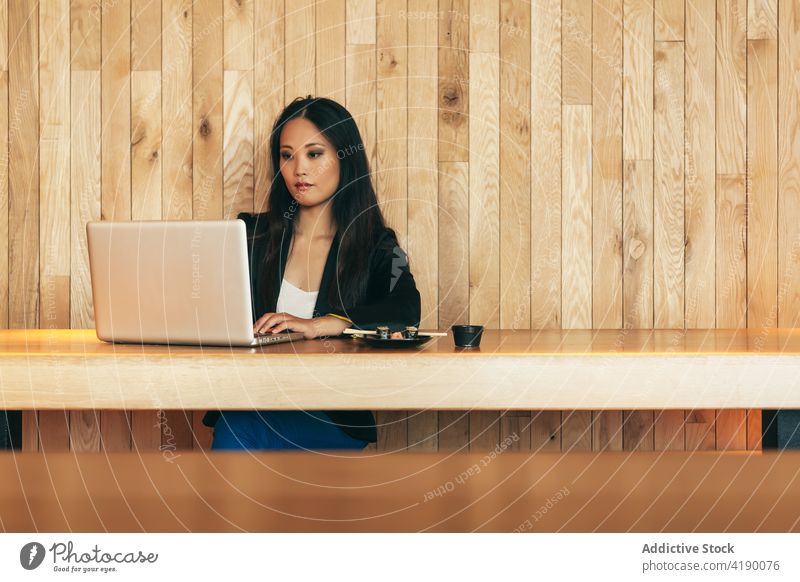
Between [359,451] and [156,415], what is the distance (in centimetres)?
87

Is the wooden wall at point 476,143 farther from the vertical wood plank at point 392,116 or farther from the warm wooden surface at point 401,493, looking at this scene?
the warm wooden surface at point 401,493

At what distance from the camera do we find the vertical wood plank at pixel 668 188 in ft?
6.33

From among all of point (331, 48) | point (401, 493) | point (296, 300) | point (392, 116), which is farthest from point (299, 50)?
point (401, 493)

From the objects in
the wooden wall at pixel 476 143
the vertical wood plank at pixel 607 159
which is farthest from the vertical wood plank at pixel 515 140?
the vertical wood plank at pixel 607 159

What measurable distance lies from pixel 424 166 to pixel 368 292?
1.54ft

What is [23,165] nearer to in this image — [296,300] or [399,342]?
[296,300]

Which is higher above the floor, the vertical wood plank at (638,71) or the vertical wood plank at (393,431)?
the vertical wood plank at (638,71)

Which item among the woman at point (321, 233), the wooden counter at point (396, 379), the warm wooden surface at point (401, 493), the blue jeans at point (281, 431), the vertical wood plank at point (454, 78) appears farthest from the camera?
the vertical wood plank at point (454, 78)

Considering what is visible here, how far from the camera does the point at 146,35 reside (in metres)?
1.95

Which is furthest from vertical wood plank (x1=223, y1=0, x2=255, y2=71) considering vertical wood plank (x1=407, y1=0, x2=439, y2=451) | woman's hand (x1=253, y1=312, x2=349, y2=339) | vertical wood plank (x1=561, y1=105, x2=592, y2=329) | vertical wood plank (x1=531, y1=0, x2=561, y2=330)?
woman's hand (x1=253, y1=312, x2=349, y2=339)

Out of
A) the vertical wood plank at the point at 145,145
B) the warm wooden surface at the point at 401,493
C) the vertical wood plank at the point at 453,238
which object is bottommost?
the warm wooden surface at the point at 401,493

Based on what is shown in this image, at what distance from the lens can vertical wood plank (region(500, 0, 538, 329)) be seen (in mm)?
1930

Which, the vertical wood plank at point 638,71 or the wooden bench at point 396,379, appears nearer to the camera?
the wooden bench at point 396,379

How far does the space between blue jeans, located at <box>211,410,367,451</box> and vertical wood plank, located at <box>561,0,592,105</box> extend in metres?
1.08
